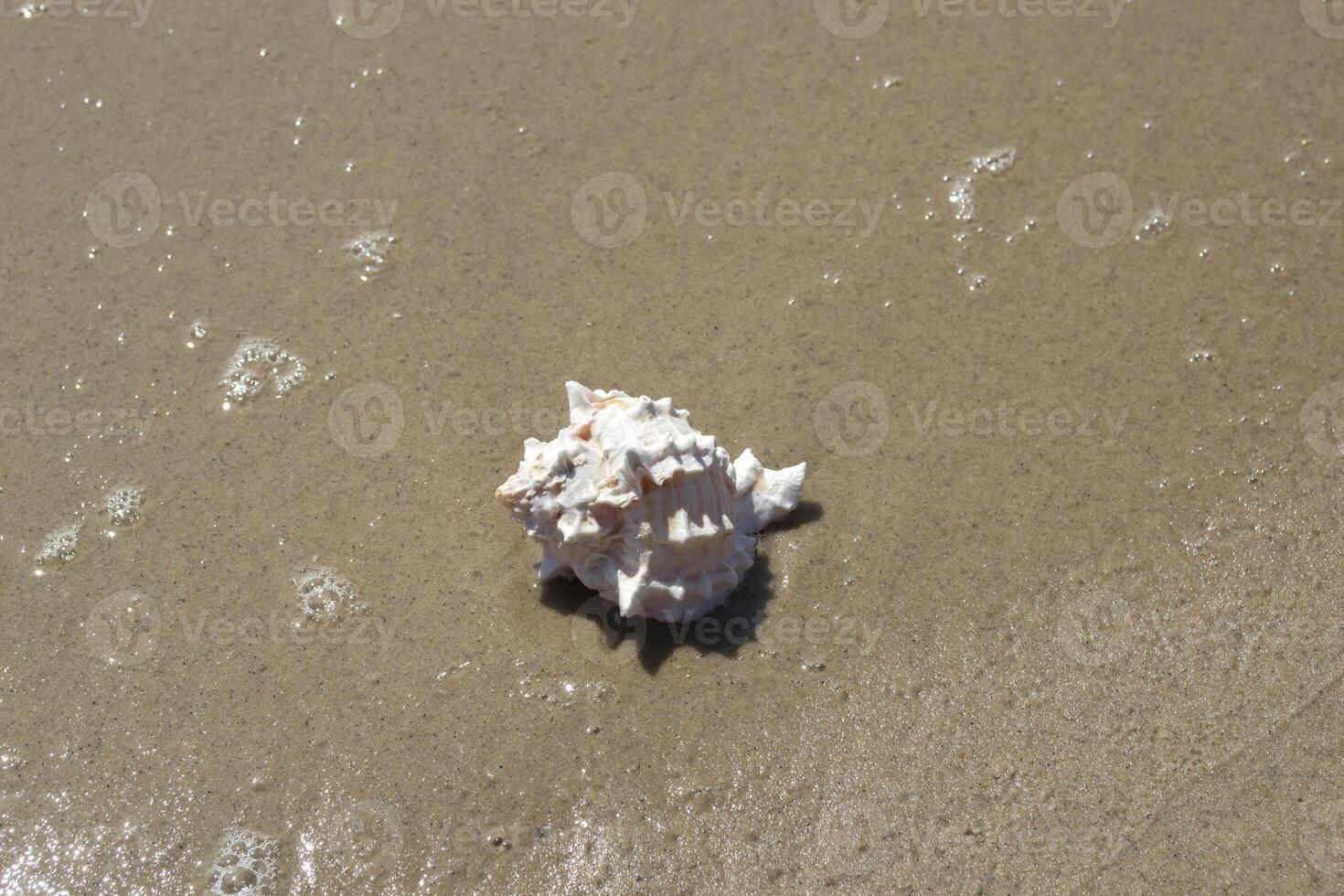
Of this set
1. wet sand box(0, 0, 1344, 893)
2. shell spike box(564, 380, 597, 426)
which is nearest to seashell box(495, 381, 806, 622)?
shell spike box(564, 380, 597, 426)

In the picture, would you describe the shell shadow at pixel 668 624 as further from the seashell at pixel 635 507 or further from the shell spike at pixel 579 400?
the shell spike at pixel 579 400

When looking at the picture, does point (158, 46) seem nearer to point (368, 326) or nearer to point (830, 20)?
point (368, 326)

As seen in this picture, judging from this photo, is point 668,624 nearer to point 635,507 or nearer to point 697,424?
point 635,507

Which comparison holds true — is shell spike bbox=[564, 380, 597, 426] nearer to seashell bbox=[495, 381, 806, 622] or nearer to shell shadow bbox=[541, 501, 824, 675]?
seashell bbox=[495, 381, 806, 622]

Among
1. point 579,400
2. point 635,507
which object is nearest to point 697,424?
point 579,400

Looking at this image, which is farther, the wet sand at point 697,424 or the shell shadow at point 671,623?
the shell shadow at point 671,623

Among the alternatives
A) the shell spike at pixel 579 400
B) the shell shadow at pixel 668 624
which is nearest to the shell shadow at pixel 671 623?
the shell shadow at pixel 668 624
